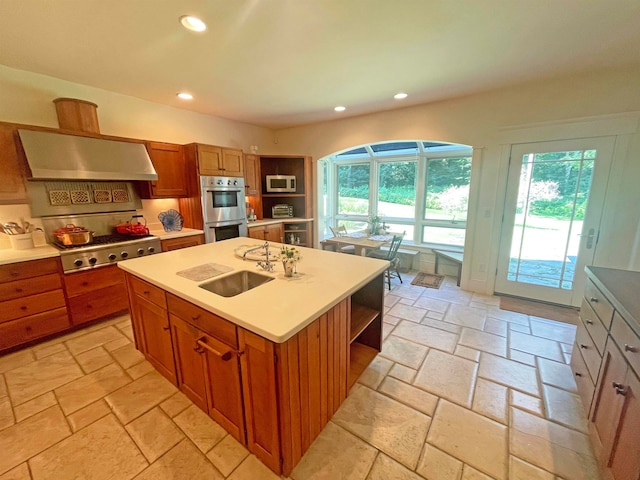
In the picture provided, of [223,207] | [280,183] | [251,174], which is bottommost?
[223,207]

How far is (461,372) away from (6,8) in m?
4.15

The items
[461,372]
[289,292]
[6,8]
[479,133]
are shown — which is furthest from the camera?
[479,133]

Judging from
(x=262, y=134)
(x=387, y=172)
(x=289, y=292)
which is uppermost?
(x=262, y=134)

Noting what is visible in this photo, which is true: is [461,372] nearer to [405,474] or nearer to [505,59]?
[405,474]

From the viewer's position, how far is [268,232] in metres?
4.66

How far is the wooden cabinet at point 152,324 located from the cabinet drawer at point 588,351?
271cm

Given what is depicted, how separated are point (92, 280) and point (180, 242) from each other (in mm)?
984

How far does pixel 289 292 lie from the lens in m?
1.48

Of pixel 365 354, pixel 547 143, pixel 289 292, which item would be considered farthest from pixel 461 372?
pixel 547 143

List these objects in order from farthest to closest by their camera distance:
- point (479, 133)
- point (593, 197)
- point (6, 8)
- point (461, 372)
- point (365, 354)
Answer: point (479, 133) < point (593, 197) < point (365, 354) < point (461, 372) < point (6, 8)

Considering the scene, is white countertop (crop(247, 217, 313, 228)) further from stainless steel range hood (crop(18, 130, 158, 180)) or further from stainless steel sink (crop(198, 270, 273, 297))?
stainless steel sink (crop(198, 270, 273, 297))

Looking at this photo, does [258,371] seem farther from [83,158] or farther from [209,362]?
[83,158]

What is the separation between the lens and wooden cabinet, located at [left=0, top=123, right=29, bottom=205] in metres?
2.34

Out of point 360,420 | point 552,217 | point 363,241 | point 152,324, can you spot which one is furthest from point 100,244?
point 552,217
